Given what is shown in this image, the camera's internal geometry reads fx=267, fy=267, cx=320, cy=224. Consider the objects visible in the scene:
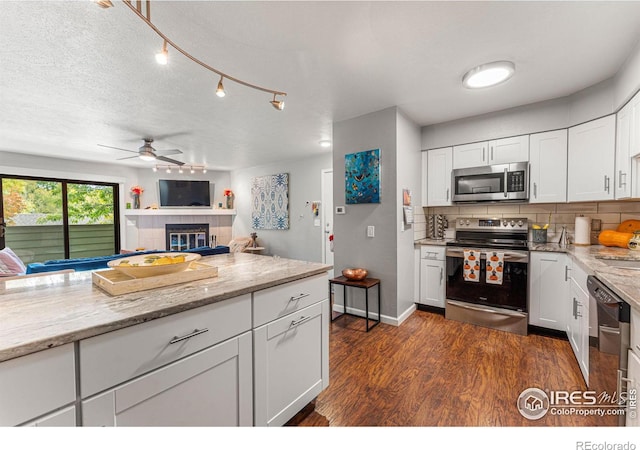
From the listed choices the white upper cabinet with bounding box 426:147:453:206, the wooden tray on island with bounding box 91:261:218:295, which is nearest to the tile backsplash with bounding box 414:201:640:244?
the white upper cabinet with bounding box 426:147:453:206

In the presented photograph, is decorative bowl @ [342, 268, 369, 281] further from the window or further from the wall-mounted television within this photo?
the window

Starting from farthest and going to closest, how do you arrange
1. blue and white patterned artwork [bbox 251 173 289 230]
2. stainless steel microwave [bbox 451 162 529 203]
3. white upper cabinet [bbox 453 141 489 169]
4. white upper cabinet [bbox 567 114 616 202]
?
blue and white patterned artwork [bbox 251 173 289 230]
white upper cabinet [bbox 453 141 489 169]
stainless steel microwave [bbox 451 162 529 203]
white upper cabinet [bbox 567 114 616 202]

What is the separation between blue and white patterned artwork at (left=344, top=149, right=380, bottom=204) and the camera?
2885 millimetres

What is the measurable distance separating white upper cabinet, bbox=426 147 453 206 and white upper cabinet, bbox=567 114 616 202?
3.56 ft

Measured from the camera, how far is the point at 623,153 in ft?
7.06


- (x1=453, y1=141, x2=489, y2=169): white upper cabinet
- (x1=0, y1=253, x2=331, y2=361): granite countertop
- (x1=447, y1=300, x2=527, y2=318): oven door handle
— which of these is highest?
(x1=453, y1=141, x2=489, y2=169): white upper cabinet

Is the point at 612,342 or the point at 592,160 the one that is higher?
the point at 592,160

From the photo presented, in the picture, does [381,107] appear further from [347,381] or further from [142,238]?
[142,238]

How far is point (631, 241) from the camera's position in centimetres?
224

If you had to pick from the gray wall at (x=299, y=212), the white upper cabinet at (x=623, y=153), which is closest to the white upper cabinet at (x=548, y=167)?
the white upper cabinet at (x=623, y=153)

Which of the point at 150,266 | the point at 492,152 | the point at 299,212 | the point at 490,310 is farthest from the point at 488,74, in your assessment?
the point at 299,212

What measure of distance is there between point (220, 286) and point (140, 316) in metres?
0.37

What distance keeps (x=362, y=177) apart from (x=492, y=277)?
1.68 meters

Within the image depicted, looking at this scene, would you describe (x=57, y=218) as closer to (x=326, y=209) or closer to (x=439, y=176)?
(x=326, y=209)
